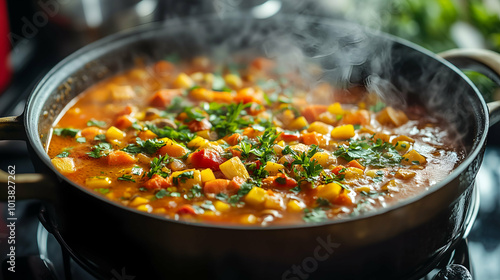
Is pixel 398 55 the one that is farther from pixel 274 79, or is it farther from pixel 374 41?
pixel 274 79

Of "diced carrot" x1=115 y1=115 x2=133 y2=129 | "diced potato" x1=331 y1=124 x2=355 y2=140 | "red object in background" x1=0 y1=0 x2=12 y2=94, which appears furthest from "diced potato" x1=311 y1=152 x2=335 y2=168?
"red object in background" x1=0 y1=0 x2=12 y2=94

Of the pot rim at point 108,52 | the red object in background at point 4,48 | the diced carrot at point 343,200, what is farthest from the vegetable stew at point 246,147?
the red object in background at point 4,48

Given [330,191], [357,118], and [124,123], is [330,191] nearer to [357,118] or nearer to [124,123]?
[357,118]

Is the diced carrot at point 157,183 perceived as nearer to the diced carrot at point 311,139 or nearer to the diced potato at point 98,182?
the diced potato at point 98,182

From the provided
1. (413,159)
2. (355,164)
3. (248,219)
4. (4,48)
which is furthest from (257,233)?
(4,48)

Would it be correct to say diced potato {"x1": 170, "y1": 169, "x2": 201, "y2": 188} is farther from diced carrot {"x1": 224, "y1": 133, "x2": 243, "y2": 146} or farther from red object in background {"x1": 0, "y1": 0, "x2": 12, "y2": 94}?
red object in background {"x1": 0, "y1": 0, "x2": 12, "y2": 94}
